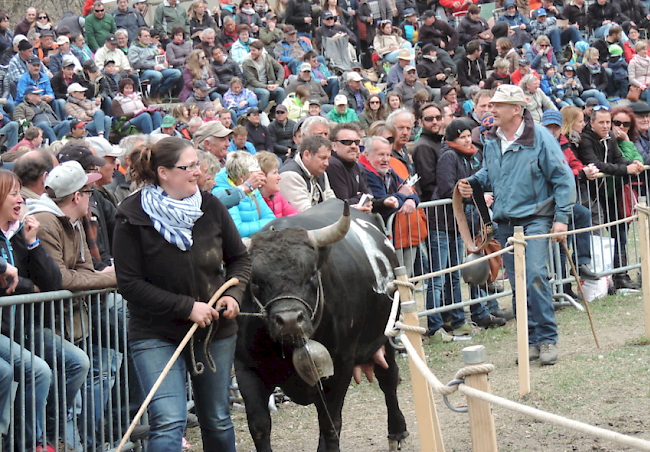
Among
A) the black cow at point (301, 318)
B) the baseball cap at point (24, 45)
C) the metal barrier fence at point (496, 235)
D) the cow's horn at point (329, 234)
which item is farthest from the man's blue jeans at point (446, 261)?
the baseball cap at point (24, 45)

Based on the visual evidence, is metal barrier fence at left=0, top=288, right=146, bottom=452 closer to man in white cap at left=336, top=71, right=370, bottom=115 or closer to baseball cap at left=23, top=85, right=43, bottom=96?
baseball cap at left=23, top=85, right=43, bottom=96

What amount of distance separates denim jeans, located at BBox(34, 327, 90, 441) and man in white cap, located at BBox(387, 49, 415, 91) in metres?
14.0

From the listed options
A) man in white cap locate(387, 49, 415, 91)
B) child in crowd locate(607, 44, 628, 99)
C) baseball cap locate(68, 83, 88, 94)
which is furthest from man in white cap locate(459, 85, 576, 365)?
child in crowd locate(607, 44, 628, 99)

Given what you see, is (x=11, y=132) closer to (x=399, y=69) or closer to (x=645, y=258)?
(x=399, y=69)

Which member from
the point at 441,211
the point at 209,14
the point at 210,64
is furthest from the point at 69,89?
the point at 441,211

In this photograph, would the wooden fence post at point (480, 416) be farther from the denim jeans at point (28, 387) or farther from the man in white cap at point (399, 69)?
the man in white cap at point (399, 69)

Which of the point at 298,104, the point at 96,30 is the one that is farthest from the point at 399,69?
the point at 96,30

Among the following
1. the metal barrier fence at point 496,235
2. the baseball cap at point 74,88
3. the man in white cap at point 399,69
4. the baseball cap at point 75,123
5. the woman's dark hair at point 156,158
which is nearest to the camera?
the woman's dark hair at point 156,158

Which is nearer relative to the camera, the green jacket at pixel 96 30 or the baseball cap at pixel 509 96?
the baseball cap at pixel 509 96

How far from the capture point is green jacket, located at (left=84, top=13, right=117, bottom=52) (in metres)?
17.5

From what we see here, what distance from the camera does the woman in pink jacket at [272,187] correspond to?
6875mm

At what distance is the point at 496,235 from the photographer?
7.94m

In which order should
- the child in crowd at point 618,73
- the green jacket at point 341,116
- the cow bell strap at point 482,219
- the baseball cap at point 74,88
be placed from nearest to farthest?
the cow bell strap at point 482,219 < the baseball cap at point 74,88 < the green jacket at point 341,116 < the child in crowd at point 618,73

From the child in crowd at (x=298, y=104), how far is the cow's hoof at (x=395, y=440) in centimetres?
1077
